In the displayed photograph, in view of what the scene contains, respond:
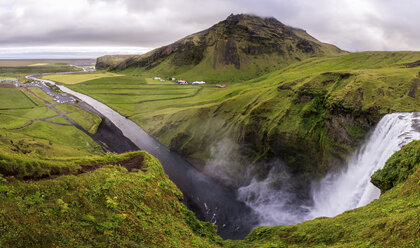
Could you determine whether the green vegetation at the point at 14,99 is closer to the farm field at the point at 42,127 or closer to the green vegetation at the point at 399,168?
the farm field at the point at 42,127

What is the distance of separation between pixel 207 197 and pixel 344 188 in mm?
27031

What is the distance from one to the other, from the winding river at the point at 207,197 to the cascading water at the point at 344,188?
305cm

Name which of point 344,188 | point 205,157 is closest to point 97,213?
point 344,188

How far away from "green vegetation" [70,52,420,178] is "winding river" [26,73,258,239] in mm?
4910

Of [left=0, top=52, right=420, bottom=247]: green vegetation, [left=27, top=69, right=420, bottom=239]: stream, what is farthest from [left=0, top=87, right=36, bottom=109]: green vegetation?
[left=27, top=69, right=420, bottom=239]: stream

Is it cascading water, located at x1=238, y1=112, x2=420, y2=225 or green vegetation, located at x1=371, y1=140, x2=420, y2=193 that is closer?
green vegetation, located at x1=371, y1=140, x2=420, y2=193

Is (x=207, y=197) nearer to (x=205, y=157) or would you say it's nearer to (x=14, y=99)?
(x=205, y=157)

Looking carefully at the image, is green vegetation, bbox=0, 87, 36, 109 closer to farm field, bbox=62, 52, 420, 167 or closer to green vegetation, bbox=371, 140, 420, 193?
farm field, bbox=62, 52, 420, 167

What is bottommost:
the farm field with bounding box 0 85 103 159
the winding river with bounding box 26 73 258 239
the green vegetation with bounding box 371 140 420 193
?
the winding river with bounding box 26 73 258 239

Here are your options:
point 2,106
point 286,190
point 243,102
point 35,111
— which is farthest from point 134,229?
point 2,106

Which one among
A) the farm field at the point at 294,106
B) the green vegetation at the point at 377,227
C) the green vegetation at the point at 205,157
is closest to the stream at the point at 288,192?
the green vegetation at the point at 205,157

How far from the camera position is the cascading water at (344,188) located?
33.3 meters

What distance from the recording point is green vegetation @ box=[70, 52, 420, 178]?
45438 millimetres

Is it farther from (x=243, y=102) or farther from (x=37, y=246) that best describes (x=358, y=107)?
(x=37, y=246)
